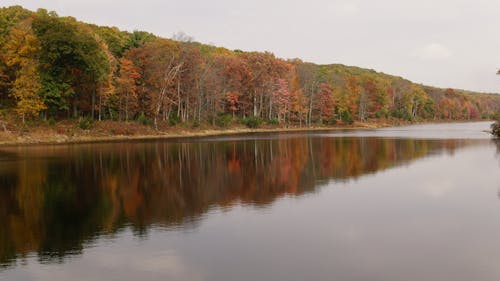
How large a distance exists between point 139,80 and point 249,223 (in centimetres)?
5231

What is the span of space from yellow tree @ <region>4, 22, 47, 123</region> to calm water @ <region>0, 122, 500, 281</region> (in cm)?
2605

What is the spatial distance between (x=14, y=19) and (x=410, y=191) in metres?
57.7

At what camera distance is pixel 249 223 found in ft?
41.8

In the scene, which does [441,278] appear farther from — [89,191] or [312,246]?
[89,191]

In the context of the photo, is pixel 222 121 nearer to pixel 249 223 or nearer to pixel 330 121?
pixel 330 121

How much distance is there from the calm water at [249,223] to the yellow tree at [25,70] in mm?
26046

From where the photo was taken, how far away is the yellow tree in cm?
4669

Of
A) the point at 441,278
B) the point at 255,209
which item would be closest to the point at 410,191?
the point at 255,209

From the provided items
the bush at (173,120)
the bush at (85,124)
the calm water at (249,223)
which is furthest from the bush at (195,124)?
the calm water at (249,223)

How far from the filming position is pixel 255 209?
14617 mm

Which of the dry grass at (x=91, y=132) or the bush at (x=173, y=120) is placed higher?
the bush at (x=173, y=120)

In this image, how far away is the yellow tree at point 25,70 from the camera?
→ 46688mm

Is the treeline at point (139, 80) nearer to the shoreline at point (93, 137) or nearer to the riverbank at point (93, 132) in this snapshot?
the riverbank at point (93, 132)

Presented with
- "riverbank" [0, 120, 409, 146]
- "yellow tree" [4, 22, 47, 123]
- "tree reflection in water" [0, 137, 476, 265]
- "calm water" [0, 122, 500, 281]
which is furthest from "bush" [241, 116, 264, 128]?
"calm water" [0, 122, 500, 281]
